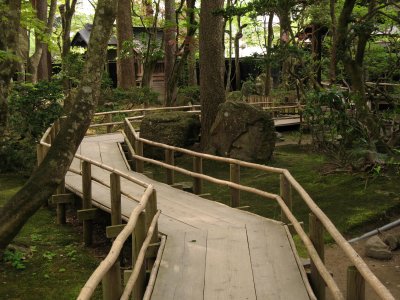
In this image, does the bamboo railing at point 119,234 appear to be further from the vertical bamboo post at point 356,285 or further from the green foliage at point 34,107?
the vertical bamboo post at point 356,285

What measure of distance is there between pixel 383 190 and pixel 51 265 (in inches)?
273

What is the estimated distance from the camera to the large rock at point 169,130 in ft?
44.8

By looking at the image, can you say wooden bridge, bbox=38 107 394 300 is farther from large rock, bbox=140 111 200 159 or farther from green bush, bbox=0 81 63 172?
large rock, bbox=140 111 200 159

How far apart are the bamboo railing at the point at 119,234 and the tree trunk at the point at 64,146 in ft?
2.88

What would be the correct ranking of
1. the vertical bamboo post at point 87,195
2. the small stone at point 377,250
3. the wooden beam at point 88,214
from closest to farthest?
the small stone at point 377,250, the wooden beam at point 88,214, the vertical bamboo post at point 87,195

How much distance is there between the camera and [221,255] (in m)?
5.61

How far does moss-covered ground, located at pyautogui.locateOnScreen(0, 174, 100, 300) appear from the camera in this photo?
693 cm

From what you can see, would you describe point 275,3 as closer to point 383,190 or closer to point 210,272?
point 383,190

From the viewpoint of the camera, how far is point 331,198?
10.6 metres

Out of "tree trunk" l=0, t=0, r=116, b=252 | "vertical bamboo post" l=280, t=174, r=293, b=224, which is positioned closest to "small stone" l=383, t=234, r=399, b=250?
"vertical bamboo post" l=280, t=174, r=293, b=224

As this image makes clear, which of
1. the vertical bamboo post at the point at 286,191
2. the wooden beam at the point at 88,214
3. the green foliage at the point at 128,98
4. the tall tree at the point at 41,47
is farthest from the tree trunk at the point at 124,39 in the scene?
the vertical bamboo post at the point at 286,191

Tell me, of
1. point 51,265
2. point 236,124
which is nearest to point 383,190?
point 236,124

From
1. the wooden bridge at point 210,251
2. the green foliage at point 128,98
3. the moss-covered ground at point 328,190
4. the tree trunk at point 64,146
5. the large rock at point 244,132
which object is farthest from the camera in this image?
the green foliage at point 128,98

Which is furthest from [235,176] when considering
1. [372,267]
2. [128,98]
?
[128,98]
